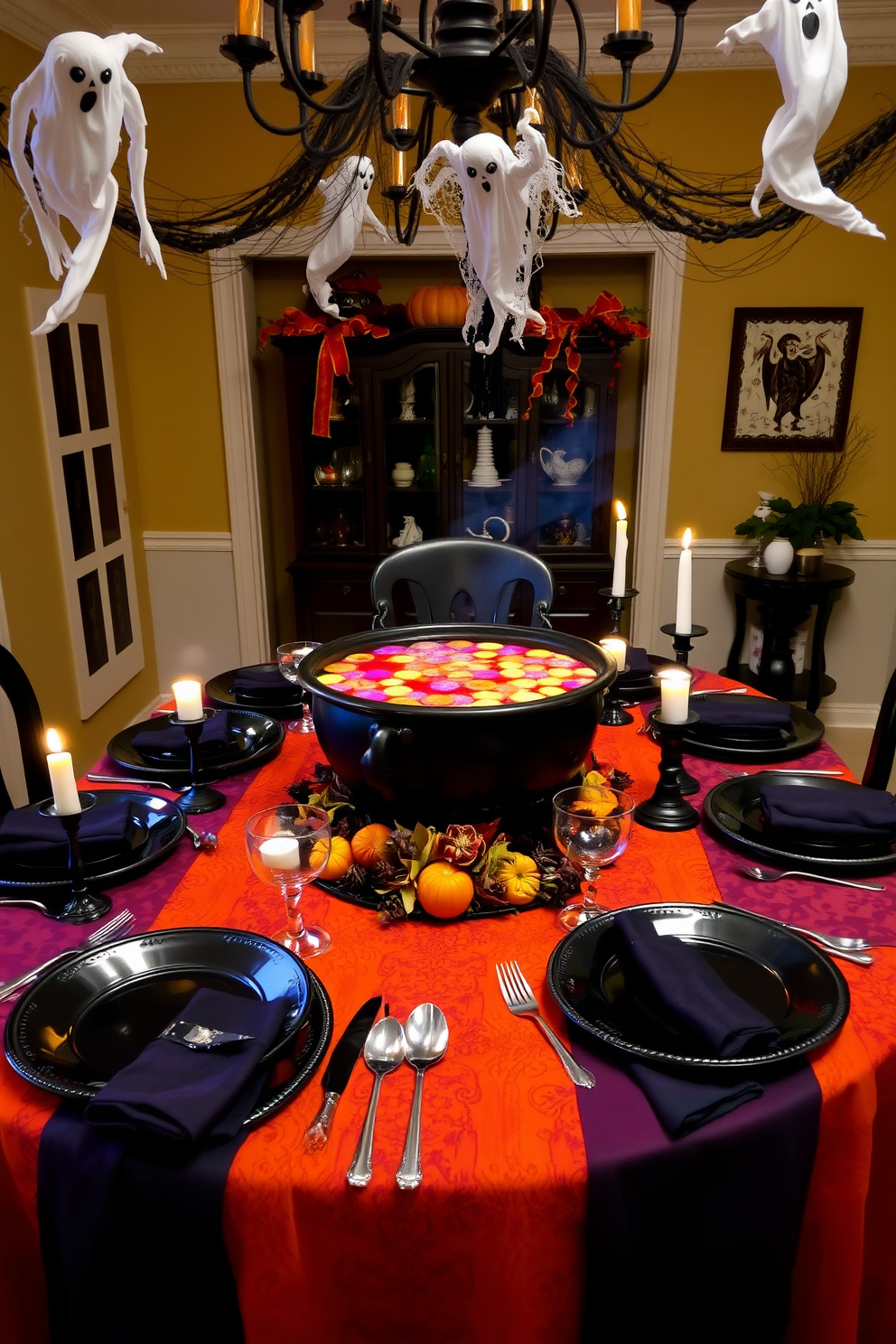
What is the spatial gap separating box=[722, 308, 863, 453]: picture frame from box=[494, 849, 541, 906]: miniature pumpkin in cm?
307

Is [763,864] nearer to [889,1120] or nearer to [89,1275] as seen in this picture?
[889,1120]

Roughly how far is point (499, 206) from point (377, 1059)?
1.16 meters

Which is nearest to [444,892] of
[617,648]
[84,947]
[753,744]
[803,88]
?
[84,947]

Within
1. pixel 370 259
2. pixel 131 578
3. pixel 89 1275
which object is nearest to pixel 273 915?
pixel 89 1275

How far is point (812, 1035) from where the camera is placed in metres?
1.01

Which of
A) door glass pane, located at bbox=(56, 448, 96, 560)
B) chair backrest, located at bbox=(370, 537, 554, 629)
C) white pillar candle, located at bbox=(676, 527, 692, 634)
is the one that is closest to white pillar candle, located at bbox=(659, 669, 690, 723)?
white pillar candle, located at bbox=(676, 527, 692, 634)

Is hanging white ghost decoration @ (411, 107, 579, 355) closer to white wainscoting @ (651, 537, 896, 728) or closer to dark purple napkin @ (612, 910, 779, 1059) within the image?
dark purple napkin @ (612, 910, 779, 1059)

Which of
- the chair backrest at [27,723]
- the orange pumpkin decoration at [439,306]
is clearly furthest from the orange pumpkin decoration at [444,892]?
the orange pumpkin decoration at [439,306]

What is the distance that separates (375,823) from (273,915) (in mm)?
217

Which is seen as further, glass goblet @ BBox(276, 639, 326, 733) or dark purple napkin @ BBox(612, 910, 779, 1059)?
glass goblet @ BBox(276, 639, 326, 733)

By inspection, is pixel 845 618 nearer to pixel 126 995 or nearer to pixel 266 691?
pixel 266 691

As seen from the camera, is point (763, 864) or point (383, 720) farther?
point (763, 864)

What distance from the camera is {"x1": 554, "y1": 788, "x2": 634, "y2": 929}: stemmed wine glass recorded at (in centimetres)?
125

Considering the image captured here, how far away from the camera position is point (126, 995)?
1128mm
